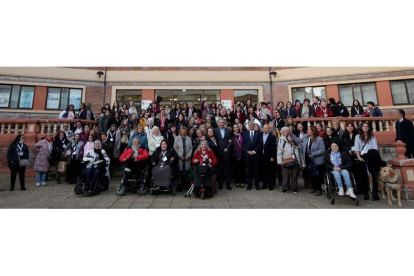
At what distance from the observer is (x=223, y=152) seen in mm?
6168

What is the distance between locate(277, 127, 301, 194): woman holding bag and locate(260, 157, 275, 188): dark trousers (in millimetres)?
368

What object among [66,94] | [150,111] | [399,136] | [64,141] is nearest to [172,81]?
[150,111]

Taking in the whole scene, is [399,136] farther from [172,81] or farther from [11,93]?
[11,93]

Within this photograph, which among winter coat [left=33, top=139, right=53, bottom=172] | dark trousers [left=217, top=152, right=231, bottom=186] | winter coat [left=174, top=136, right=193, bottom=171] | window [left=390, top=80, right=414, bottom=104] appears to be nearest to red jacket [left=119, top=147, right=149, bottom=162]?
winter coat [left=174, top=136, right=193, bottom=171]

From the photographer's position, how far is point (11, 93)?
42.4 feet

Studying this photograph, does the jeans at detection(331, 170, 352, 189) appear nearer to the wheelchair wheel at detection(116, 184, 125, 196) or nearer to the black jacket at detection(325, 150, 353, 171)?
the black jacket at detection(325, 150, 353, 171)

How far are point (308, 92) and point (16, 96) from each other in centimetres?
1904

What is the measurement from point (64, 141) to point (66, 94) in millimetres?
8230

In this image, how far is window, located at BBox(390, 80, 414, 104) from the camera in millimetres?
12352

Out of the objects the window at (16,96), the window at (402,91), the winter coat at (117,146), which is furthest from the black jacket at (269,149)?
the window at (16,96)

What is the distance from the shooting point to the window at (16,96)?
12.9 meters

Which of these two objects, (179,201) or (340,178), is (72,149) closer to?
(179,201)

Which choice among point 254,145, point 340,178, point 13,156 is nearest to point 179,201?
point 254,145

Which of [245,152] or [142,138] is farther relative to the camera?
[142,138]
